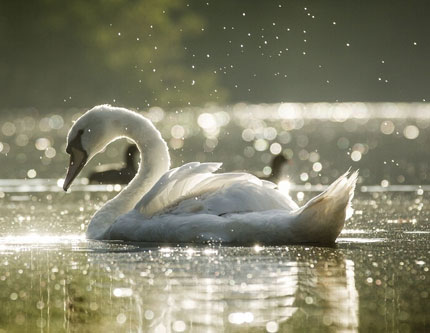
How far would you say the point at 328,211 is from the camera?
40.1 feet

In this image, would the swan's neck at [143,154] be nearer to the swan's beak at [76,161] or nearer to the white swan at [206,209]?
the white swan at [206,209]

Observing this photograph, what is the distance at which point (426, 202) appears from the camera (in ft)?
61.9

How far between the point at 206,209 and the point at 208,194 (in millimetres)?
260

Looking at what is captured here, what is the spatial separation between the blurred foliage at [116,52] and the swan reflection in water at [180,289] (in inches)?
2232

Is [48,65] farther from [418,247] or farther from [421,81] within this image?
[418,247]

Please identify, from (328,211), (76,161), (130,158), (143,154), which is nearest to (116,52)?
(130,158)

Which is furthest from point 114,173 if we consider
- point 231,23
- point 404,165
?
point 231,23

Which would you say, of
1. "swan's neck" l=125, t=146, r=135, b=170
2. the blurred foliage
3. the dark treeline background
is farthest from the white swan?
the blurred foliage

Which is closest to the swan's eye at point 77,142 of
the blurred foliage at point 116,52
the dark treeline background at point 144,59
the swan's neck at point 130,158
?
the swan's neck at point 130,158

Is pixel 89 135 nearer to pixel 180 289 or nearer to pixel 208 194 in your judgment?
pixel 208 194

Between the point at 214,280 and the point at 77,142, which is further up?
the point at 77,142

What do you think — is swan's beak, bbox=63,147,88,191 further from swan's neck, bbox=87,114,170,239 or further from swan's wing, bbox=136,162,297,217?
swan's wing, bbox=136,162,297,217

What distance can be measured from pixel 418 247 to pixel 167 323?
14.9ft

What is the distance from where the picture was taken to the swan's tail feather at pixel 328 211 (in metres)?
12.0
